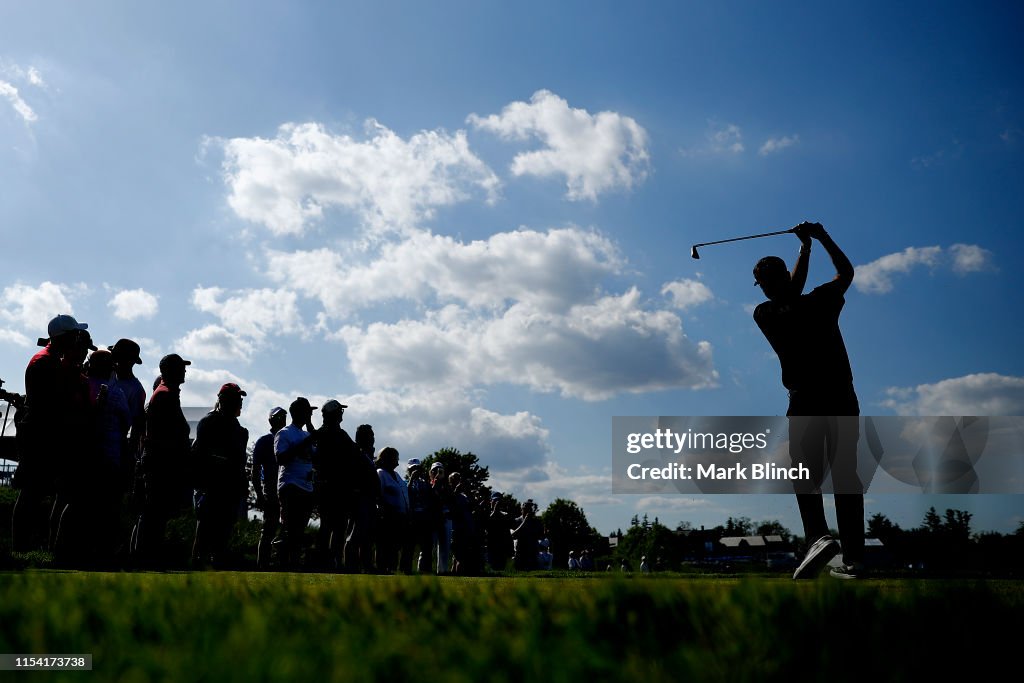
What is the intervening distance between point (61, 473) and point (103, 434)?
1.71 feet

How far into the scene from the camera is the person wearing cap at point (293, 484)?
9602mm

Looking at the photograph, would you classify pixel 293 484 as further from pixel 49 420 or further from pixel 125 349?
pixel 49 420

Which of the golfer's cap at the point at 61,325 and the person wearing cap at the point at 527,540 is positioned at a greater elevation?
the golfer's cap at the point at 61,325

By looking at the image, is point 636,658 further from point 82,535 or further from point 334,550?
point 334,550

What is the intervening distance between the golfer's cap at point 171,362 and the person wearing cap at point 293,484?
2.22 meters

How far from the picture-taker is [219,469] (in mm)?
8133

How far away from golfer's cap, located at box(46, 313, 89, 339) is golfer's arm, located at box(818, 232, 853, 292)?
6667mm

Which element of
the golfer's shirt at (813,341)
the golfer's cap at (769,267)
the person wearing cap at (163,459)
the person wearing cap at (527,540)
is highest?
the golfer's cap at (769,267)

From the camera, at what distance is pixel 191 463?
310 inches

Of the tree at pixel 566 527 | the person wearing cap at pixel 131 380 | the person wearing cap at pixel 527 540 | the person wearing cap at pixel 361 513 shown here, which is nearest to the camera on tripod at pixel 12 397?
the person wearing cap at pixel 131 380

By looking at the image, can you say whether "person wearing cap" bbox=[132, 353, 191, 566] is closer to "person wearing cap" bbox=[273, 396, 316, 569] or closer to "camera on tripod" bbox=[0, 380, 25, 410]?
"person wearing cap" bbox=[273, 396, 316, 569]

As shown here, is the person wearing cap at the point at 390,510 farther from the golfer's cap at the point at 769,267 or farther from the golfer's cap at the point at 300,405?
the golfer's cap at the point at 769,267

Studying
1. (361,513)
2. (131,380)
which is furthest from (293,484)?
(131,380)

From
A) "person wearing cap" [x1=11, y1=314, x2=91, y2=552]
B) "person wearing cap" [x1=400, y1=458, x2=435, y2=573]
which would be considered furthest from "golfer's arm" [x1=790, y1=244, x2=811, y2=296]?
"person wearing cap" [x1=400, y1=458, x2=435, y2=573]
